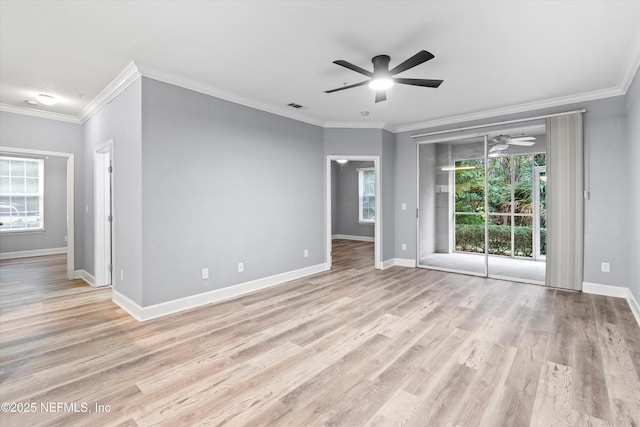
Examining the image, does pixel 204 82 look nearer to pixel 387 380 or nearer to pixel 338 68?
pixel 338 68

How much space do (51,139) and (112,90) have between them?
225 cm

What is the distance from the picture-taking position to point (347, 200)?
1037 cm

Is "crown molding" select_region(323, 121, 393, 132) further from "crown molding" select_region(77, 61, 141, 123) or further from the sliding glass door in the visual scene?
"crown molding" select_region(77, 61, 141, 123)

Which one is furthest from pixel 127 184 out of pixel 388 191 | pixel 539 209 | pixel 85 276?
pixel 539 209

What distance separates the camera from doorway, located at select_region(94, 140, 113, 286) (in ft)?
15.3

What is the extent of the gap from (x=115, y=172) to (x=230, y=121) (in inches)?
63.2

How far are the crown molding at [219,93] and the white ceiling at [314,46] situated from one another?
0.02m

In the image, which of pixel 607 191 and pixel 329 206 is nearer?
pixel 607 191

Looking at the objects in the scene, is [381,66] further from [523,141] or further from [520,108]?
[523,141]

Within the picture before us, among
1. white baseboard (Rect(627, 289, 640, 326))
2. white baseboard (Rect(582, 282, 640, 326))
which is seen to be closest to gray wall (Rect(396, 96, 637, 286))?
white baseboard (Rect(582, 282, 640, 326))

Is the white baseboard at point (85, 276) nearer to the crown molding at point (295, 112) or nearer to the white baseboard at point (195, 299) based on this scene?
the white baseboard at point (195, 299)

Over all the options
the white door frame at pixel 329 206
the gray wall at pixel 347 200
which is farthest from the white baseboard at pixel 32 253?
the gray wall at pixel 347 200

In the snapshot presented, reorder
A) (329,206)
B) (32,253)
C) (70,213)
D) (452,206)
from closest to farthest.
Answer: (70,213) < (329,206) < (452,206) < (32,253)

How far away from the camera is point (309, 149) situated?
5.50 meters
